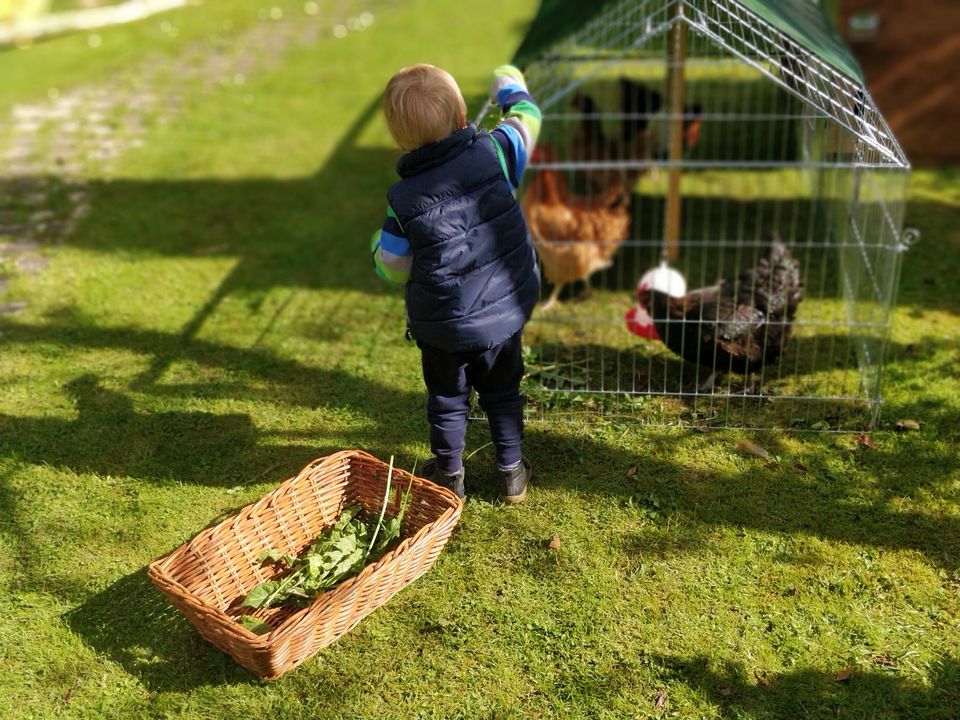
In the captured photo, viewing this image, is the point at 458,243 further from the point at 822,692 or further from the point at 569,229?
the point at 569,229

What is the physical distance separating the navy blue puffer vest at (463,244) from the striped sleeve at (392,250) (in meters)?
0.03

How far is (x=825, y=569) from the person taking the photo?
443 cm

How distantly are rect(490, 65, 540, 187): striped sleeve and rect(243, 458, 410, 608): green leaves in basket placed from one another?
1535mm

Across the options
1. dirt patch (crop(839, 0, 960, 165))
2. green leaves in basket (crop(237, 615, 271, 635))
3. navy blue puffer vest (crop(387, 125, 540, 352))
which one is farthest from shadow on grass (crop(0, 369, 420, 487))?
dirt patch (crop(839, 0, 960, 165))

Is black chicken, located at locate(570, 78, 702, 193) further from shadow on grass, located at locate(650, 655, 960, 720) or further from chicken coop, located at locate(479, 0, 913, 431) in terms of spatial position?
shadow on grass, located at locate(650, 655, 960, 720)

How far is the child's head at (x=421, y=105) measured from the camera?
3.84 metres

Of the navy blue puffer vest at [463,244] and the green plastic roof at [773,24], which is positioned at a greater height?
the green plastic roof at [773,24]

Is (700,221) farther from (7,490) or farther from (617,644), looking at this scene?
(7,490)

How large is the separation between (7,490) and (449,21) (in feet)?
36.8

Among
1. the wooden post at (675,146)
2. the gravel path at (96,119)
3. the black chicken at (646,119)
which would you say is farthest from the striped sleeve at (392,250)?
the black chicken at (646,119)

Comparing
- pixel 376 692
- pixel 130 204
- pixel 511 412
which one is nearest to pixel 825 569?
pixel 511 412

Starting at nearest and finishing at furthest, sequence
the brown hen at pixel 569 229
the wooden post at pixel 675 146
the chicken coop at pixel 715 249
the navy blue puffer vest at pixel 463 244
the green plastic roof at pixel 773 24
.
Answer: the navy blue puffer vest at pixel 463 244 < the green plastic roof at pixel 773 24 < the chicken coop at pixel 715 249 < the brown hen at pixel 569 229 < the wooden post at pixel 675 146

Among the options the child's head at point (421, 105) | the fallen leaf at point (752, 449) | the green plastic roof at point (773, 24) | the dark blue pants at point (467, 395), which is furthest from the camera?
the fallen leaf at point (752, 449)

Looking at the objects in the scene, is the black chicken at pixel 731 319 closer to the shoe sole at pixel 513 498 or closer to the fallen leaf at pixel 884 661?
the shoe sole at pixel 513 498
